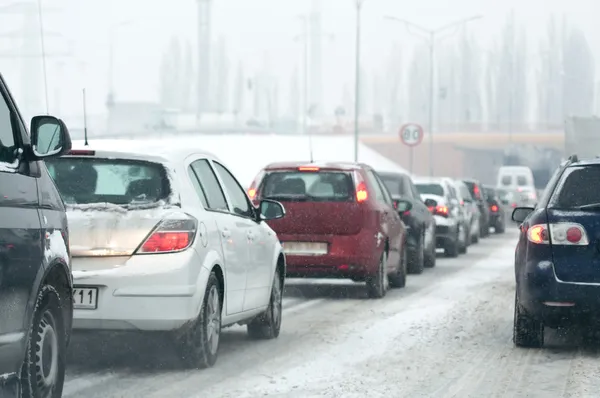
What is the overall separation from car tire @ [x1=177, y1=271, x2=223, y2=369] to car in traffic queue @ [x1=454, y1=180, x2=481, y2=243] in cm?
2099

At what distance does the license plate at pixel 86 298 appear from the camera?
9211 millimetres

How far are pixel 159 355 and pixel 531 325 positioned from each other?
9.41ft

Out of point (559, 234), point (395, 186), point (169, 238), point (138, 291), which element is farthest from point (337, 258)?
point (138, 291)

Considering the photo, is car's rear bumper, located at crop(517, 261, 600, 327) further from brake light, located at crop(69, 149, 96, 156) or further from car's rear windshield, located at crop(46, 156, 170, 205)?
brake light, located at crop(69, 149, 96, 156)

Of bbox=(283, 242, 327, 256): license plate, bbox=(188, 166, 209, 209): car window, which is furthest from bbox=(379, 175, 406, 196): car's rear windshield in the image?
bbox=(188, 166, 209, 209): car window

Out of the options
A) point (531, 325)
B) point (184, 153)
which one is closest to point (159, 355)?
point (184, 153)

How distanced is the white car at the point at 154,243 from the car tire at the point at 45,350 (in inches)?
65.7

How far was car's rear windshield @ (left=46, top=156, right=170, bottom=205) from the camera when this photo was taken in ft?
32.1

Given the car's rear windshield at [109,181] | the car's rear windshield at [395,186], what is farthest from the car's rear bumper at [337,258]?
the car's rear windshield at [109,181]

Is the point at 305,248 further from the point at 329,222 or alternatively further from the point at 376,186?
the point at 376,186

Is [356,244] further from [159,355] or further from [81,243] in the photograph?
[81,243]

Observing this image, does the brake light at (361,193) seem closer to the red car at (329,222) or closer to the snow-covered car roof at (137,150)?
the red car at (329,222)

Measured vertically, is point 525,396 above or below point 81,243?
below

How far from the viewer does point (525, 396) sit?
8.88 m
